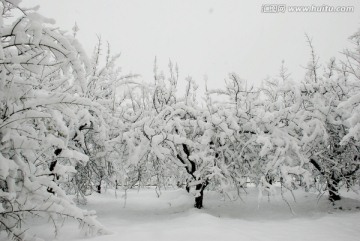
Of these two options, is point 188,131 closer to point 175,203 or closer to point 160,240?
point 175,203

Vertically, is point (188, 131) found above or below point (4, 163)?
above

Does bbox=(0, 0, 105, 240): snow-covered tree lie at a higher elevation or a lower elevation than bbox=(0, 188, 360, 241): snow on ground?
higher

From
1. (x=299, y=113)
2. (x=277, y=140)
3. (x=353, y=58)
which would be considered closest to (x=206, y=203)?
(x=277, y=140)

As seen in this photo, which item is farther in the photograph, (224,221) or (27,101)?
(224,221)

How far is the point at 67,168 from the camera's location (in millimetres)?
3758

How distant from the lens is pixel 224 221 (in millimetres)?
5266

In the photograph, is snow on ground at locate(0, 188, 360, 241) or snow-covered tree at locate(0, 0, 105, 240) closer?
snow-covered tree at locate(0, 0, 105, 240)

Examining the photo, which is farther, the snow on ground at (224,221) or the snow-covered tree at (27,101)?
the snow on ground at (224,221)

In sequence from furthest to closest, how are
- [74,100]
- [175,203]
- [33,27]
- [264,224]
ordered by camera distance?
[175,203] < [264,224] < [74,100] < [33,27]

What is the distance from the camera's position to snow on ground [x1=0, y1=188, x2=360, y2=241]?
4109mm

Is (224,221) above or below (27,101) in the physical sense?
below

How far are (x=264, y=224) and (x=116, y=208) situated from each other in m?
3.53

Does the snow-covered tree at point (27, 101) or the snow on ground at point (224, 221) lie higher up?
the snow-covered tree at point (27, 101)

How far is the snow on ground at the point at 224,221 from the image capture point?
4.11 m
